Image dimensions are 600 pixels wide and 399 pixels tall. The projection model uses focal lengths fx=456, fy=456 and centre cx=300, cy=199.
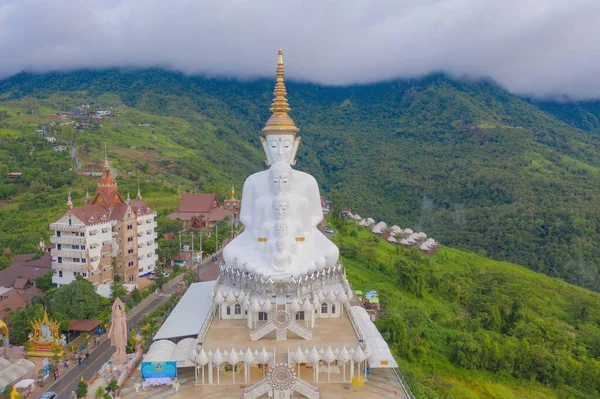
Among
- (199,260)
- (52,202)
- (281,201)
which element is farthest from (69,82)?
(281,201)

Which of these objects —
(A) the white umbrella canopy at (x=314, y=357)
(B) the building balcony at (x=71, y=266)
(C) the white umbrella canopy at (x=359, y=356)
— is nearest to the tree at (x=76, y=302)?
(B) the building balcony at (x=71, y=266)

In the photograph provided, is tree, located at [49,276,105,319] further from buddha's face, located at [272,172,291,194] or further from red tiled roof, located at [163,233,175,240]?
red tiled roof, located at [163,233,175,240]

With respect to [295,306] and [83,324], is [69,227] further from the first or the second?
[295,306]

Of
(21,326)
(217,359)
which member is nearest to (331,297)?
(217,359)

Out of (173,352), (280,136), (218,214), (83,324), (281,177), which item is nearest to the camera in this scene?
(173,352)

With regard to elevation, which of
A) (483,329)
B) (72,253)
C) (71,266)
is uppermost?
(72,253)
